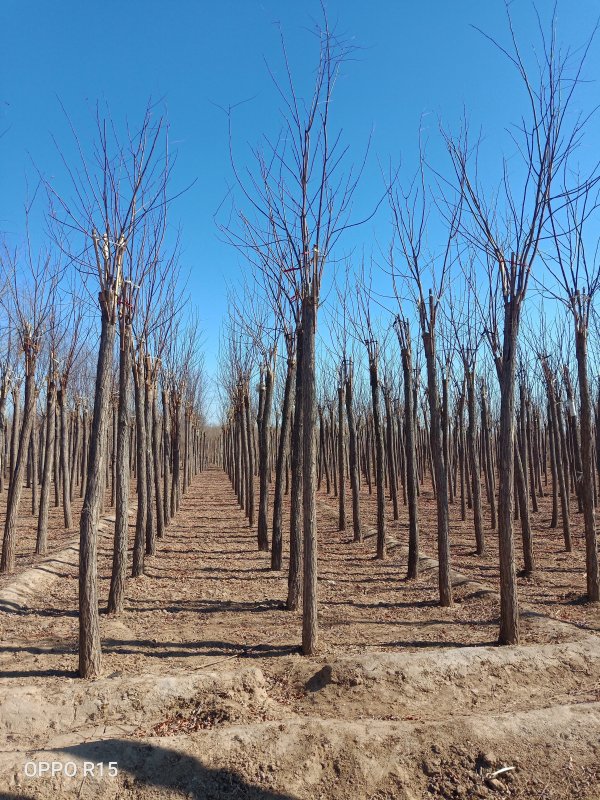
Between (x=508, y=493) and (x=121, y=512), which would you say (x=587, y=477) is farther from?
(x=121, y=512)

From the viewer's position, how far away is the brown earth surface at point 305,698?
9.79 feet

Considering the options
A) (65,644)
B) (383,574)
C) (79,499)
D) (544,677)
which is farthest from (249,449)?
(544,677)

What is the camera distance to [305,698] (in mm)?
3875

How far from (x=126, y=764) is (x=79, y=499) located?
15.4 metres

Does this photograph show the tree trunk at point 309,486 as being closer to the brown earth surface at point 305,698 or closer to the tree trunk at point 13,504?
the brown earth surface at point 305,698

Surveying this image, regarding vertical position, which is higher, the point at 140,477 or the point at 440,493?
the point at 140,477

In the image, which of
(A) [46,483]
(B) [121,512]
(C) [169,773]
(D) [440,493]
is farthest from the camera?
(A) [46,483]

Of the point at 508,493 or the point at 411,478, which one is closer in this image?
the point at 508,493

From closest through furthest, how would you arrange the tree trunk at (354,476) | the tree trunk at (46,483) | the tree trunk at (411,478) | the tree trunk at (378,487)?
the tree trunk at (411,478) → the tree trunk at (378,487) → the tree trunk at (46,483) → the tree trunk at (354,476)

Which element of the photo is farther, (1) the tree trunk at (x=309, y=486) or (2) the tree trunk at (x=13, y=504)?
(2) the tree trunk at (x=13, y=504)

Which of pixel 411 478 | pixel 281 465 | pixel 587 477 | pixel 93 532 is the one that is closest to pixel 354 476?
pixel 281 465

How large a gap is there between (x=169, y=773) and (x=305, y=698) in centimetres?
116

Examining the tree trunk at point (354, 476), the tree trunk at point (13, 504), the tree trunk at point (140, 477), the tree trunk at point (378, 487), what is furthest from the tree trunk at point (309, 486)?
the tree trunk at point (354, 476)

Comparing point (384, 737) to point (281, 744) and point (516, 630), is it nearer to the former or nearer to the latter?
point (281, 744)
